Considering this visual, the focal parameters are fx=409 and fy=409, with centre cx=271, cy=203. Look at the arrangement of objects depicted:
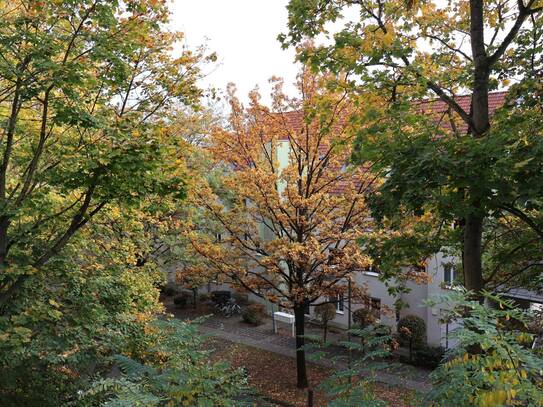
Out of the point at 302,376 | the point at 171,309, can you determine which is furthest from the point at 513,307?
the point at 171,309

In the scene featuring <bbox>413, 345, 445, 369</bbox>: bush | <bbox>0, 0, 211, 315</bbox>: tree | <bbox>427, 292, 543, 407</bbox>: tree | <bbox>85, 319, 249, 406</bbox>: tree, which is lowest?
<bbox>413, 345, 445, 369</bbox>: bush

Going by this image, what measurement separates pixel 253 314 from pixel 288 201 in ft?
35.6

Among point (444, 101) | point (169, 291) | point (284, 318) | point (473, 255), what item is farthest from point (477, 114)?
point (169, 291)

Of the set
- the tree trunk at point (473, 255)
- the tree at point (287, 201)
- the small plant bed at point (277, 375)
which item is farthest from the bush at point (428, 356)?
the tree trunk at point (473, 255)

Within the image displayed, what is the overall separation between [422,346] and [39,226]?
1457 centimetres

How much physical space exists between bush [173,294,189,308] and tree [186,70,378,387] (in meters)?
12.5

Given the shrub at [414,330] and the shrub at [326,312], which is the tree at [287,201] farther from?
the shrub at [414,330]

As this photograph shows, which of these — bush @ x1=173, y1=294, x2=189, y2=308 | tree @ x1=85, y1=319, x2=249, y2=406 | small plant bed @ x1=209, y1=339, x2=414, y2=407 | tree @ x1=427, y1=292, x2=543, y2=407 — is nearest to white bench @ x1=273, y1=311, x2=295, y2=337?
small plant bed @ x1=209, y1=339, x2=414, y2=407

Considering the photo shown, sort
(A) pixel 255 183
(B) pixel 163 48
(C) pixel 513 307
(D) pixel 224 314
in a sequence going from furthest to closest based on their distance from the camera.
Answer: (D) pixel 224 314
(A) pixel 255 183
(B) pixel 163 48
(C) pixel 513 307

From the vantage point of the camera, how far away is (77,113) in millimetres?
6227

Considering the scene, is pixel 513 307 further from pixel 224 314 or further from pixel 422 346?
pixel 224 314

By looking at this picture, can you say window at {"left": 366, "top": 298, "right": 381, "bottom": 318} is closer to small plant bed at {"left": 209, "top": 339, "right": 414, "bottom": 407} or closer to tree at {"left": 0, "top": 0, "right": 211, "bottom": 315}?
small plant bed at {"left": 209, "top": 339, "right": 414, "bottom": 407}

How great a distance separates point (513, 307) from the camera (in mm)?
3326

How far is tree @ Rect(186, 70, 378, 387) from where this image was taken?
1266 cm
